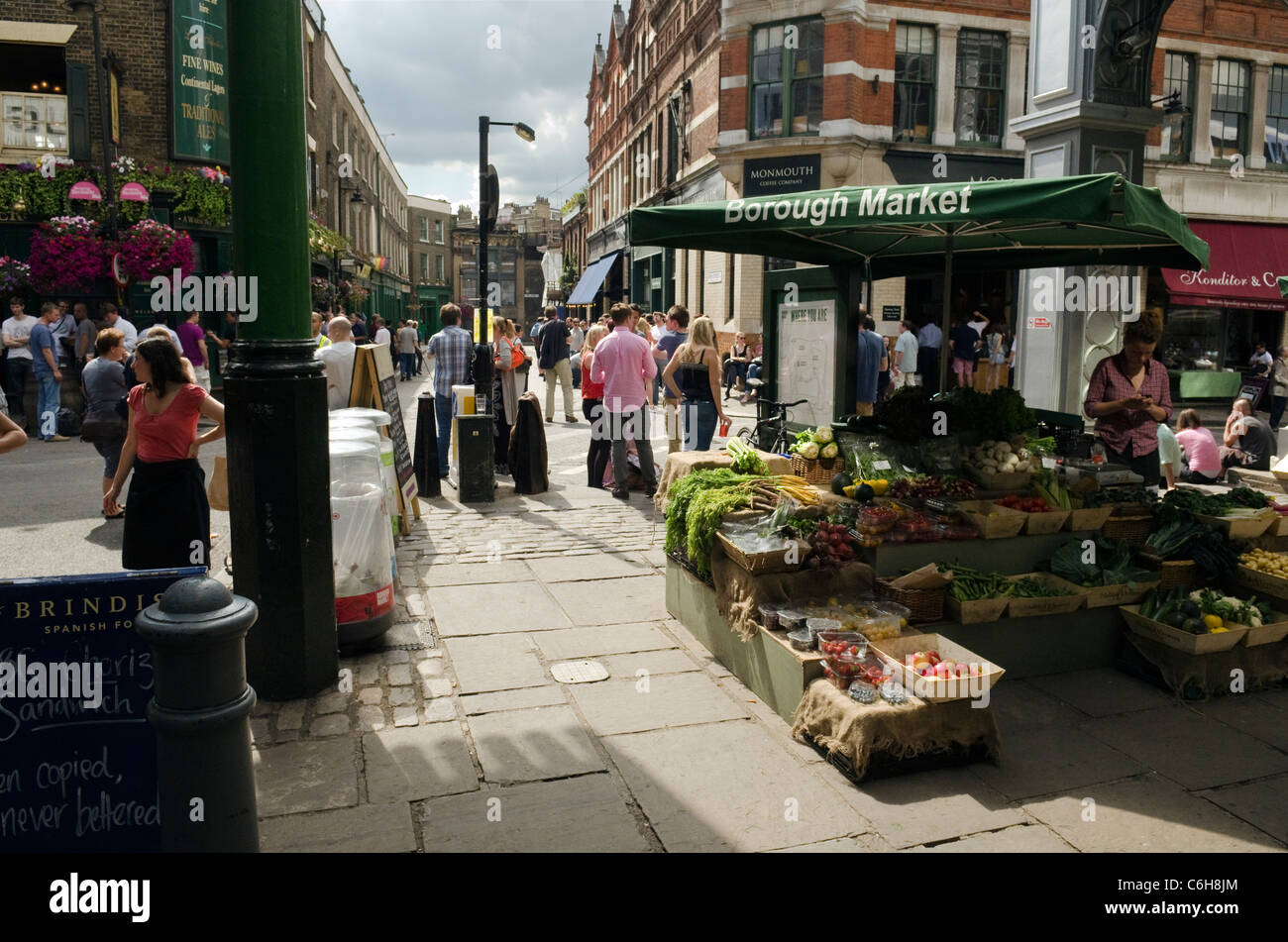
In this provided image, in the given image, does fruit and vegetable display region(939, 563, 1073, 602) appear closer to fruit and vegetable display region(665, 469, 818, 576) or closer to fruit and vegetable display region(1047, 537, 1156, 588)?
fruit and vegetable display region(1047, 537, 1156, 588)

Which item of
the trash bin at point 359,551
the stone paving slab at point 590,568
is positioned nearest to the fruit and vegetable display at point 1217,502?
the stone paving slab at point 590,568

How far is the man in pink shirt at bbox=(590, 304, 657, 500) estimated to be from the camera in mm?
9977

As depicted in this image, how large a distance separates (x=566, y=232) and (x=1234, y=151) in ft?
149

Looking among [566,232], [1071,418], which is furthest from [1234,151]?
[566,232]

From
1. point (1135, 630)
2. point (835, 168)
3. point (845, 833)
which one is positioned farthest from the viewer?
point (835, 168)

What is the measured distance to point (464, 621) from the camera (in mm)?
6039

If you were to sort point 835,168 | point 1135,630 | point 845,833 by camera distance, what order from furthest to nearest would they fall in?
point 835,168 < point 1135,630 < point 845,833

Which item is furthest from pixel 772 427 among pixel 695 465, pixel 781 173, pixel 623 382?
pixel 781 173

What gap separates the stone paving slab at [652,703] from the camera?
457 cm

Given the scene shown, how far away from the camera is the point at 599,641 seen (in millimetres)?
5742

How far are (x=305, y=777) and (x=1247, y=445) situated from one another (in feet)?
38.0

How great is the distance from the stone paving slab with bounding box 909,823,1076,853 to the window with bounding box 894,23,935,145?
20518 mm

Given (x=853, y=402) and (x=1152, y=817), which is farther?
(x=853, y=402)

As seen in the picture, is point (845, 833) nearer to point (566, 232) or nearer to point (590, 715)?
point (590, 715)
